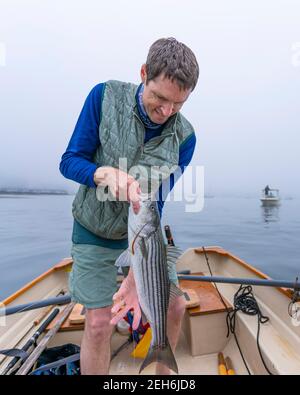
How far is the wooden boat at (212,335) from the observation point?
3148mm

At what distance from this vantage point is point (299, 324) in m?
3.25

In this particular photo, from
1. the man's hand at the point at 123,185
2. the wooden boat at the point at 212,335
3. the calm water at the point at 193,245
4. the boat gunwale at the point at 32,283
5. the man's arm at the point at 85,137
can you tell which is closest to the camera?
the man's hand at the point at 123,185

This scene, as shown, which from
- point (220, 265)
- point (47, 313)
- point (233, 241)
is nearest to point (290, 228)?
point (233, 241)

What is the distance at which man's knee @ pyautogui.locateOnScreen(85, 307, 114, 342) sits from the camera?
7.53 feet

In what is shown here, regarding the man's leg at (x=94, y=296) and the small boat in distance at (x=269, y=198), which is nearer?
the man's leg at (x=94, y=296)

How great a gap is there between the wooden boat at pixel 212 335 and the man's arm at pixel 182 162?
2.04 m

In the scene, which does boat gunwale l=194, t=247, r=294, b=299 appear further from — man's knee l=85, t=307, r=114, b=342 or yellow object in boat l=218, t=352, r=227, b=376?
man's knee l=85, t=307, r=114, b=342

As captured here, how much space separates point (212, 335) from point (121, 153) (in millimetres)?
3169

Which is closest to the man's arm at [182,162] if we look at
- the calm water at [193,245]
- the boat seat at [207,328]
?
A: the boat seat at [207,328]

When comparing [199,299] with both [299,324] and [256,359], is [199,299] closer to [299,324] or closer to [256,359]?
[256,359]

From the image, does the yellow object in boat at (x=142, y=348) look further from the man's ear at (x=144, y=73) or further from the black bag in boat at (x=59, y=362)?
the man's ear at (x=144, y=73)

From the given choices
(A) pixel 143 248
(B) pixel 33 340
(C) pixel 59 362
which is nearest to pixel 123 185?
(A) pixel 143 248

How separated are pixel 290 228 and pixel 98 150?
18.7 meters

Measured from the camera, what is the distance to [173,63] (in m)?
1.89
